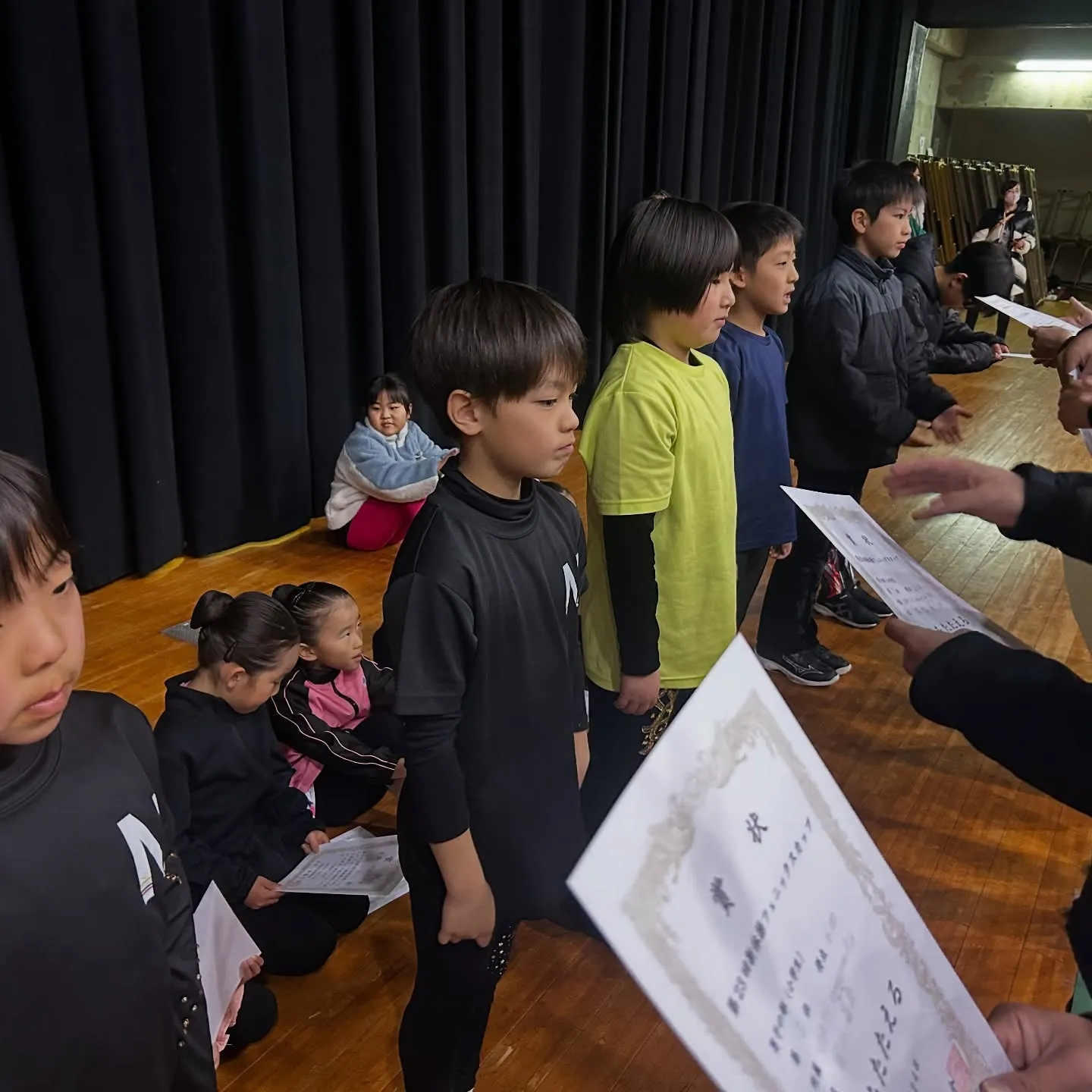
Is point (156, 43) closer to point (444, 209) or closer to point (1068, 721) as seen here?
point (444, 209)

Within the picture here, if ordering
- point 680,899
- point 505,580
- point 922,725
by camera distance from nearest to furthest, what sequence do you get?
1. point 680,899
2. point 505,580
3. point 922,725

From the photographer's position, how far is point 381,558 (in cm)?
314

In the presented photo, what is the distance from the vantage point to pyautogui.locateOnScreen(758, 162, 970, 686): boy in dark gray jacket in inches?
86.4

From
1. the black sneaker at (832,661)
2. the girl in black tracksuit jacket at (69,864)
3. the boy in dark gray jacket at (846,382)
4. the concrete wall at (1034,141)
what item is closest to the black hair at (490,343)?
the girl in black tracksuit jacket at (69,864)

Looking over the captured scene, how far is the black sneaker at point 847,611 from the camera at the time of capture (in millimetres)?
2701

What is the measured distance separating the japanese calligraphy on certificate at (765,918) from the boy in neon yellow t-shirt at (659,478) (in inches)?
33.8

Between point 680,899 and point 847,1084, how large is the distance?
0.45 feet

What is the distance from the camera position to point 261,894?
1.48 meters

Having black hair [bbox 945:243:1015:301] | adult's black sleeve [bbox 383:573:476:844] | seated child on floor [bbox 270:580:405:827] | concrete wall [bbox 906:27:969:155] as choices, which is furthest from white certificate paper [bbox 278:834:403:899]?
concrete wall [bbox 906:27:969:155]

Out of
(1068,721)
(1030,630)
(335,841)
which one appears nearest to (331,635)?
(335,841)

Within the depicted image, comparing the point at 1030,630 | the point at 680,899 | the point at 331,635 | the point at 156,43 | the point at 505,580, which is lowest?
the point at 1030,630

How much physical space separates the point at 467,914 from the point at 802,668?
1.54m

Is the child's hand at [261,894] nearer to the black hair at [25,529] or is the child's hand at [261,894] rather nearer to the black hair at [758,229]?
the black hair at [25,529]

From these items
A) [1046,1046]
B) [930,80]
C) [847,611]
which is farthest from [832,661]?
[930,80]
